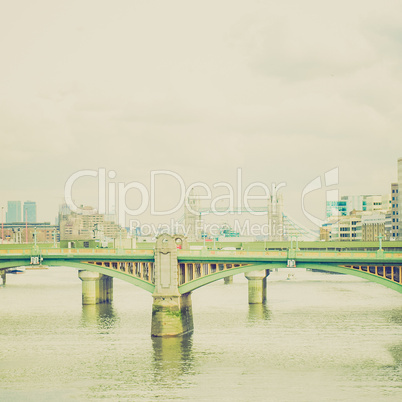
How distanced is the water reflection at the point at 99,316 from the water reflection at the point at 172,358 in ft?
44.7

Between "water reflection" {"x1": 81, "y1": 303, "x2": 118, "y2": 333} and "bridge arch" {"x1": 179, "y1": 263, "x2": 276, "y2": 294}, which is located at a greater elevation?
"bridge arch" {"x1": 179, "y1": 263, "x2": 276, "y2": 294}

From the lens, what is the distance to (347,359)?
2904 inches

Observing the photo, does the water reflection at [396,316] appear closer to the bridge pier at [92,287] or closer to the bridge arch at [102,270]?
the bridge arch at [102,270]

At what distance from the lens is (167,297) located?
86938mm

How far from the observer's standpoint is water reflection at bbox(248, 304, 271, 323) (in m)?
103

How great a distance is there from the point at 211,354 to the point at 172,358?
401cm

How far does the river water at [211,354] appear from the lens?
6362 centimetres

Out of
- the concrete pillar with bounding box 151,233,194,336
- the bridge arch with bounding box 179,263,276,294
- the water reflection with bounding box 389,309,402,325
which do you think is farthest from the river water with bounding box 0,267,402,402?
the bridge arch with bounding box 179,263,276,294

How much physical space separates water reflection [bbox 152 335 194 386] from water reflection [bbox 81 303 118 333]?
44.7 feet

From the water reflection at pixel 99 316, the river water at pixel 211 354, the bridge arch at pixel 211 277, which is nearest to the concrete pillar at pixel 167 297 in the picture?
the bridge arch at pixel 211 277

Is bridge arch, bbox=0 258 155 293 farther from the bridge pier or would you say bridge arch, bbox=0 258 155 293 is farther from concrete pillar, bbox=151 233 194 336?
the bridge pier

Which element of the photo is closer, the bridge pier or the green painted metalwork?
the green painted metalwork

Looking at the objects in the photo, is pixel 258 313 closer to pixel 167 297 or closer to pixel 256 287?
pixel 256 287

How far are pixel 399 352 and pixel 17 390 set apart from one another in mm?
36606
